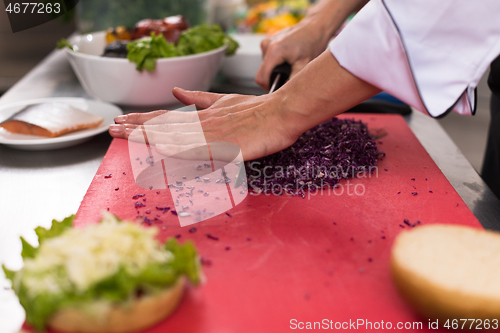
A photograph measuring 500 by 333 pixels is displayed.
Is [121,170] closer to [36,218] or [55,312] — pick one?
[36,218]

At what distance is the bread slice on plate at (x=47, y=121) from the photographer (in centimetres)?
136

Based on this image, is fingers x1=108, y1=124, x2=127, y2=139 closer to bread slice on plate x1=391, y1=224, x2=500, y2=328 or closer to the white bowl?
the white bowl

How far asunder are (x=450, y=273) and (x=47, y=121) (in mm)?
1272

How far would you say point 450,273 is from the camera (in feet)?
2.13

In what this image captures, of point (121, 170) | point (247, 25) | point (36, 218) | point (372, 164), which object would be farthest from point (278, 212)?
point (247, 25)

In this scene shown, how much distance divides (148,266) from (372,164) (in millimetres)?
832

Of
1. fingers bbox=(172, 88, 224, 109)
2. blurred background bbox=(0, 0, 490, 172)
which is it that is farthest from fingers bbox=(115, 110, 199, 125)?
blurred background bbox=(0, 0, 490, 172)

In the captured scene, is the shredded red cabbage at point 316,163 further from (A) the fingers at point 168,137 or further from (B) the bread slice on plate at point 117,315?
(B) the bread slice on plate at point 117,315

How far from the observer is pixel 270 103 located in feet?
3.86

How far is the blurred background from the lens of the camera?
2.29 meters

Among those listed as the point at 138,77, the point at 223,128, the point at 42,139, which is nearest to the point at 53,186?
the point at 42,139

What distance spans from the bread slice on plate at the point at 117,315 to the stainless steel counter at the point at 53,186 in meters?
0.15

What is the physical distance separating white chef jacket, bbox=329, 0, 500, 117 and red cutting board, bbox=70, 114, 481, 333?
25cm

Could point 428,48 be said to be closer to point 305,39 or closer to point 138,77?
point 305,39
